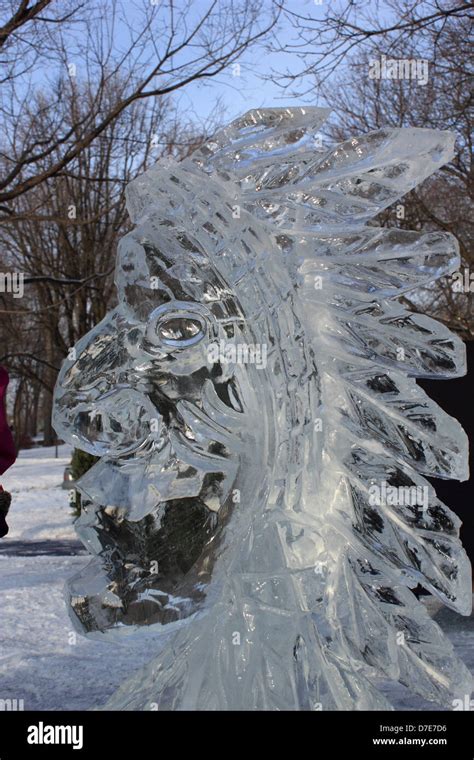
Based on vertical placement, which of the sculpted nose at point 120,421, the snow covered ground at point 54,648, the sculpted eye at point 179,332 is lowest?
the snow covered ground at point 54,648

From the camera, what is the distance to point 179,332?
195 cm

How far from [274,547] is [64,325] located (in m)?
14.6

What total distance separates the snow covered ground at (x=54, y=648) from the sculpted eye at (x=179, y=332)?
86 cm

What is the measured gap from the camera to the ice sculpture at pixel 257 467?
1.96 m

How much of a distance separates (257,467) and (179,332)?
369 mm

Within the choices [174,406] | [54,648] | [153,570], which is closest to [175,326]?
[174,406]

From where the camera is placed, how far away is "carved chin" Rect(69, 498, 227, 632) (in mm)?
1964

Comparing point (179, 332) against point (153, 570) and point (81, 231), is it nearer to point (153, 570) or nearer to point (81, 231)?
point (153, 570)

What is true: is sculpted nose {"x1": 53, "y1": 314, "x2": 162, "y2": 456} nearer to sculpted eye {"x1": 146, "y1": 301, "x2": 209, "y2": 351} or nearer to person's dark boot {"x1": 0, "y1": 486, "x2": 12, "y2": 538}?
sculpted eye {"x1": 146, "y1": 301, "x2": 209, "y2": 351}

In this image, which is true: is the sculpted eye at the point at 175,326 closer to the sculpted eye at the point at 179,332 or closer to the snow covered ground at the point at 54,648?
the sculpted eye at the point at 179,332

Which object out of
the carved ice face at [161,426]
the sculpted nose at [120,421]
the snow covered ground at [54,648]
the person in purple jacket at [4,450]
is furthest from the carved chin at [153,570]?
the person in purple jacket at [4,450]

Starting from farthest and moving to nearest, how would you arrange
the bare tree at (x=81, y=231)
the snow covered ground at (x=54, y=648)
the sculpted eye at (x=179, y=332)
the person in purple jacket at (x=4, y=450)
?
the bare tree at (x=81, y=231), the snow covered ground at (x=54, y=648), the person in purple jacket at (x=4, y=450), the sculpted eye at (x=179, y=332)

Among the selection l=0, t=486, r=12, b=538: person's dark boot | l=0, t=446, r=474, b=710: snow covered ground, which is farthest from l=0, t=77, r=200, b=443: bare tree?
l=0, t=486, r=12, b=538: person's dark boot

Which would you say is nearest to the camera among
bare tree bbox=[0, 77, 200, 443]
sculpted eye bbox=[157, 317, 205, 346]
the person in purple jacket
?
sculpted eye bbox=[157, 317, 205, 346]
